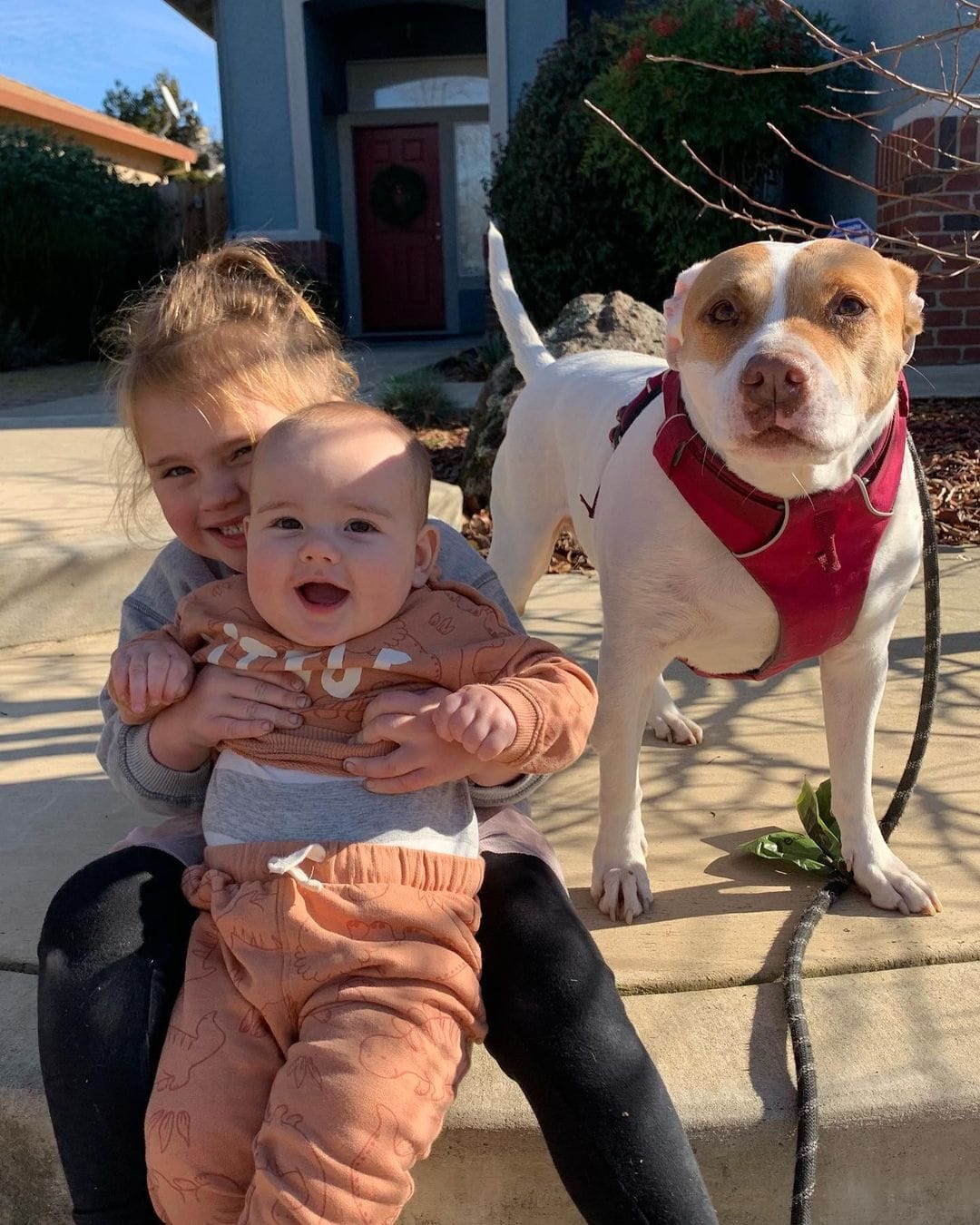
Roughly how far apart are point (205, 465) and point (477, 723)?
769mm

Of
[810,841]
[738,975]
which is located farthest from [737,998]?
[810,841]

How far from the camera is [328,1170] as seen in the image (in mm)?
1380

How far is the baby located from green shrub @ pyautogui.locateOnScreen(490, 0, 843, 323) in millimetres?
7002

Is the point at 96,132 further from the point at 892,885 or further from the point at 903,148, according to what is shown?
the point at 892,885

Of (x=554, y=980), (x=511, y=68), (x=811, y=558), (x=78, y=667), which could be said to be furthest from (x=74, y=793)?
(x=511, y=68)

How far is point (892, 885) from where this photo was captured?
216cm

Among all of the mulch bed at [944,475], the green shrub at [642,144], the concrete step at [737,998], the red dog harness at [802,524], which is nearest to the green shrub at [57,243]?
the green shrub at [642,144]

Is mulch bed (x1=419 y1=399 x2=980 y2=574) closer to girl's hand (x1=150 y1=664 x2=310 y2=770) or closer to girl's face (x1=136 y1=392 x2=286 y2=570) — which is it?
girl's face (x1=136 y1=392 x2=286 y2=570)

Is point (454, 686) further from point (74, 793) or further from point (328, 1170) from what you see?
point (74, 793)

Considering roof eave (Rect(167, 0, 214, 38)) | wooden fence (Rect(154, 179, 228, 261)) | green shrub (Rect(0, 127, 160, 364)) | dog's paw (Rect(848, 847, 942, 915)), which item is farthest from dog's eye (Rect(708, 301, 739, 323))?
wooden fence (Rect(154, 179, 228, 261))

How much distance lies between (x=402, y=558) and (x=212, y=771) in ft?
1.67

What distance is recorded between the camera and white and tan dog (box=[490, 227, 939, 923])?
5.95 ft

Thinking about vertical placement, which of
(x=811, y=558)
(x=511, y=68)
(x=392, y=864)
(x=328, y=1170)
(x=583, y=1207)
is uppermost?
(x=511, y=68)

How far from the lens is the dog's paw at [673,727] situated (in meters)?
3.05
